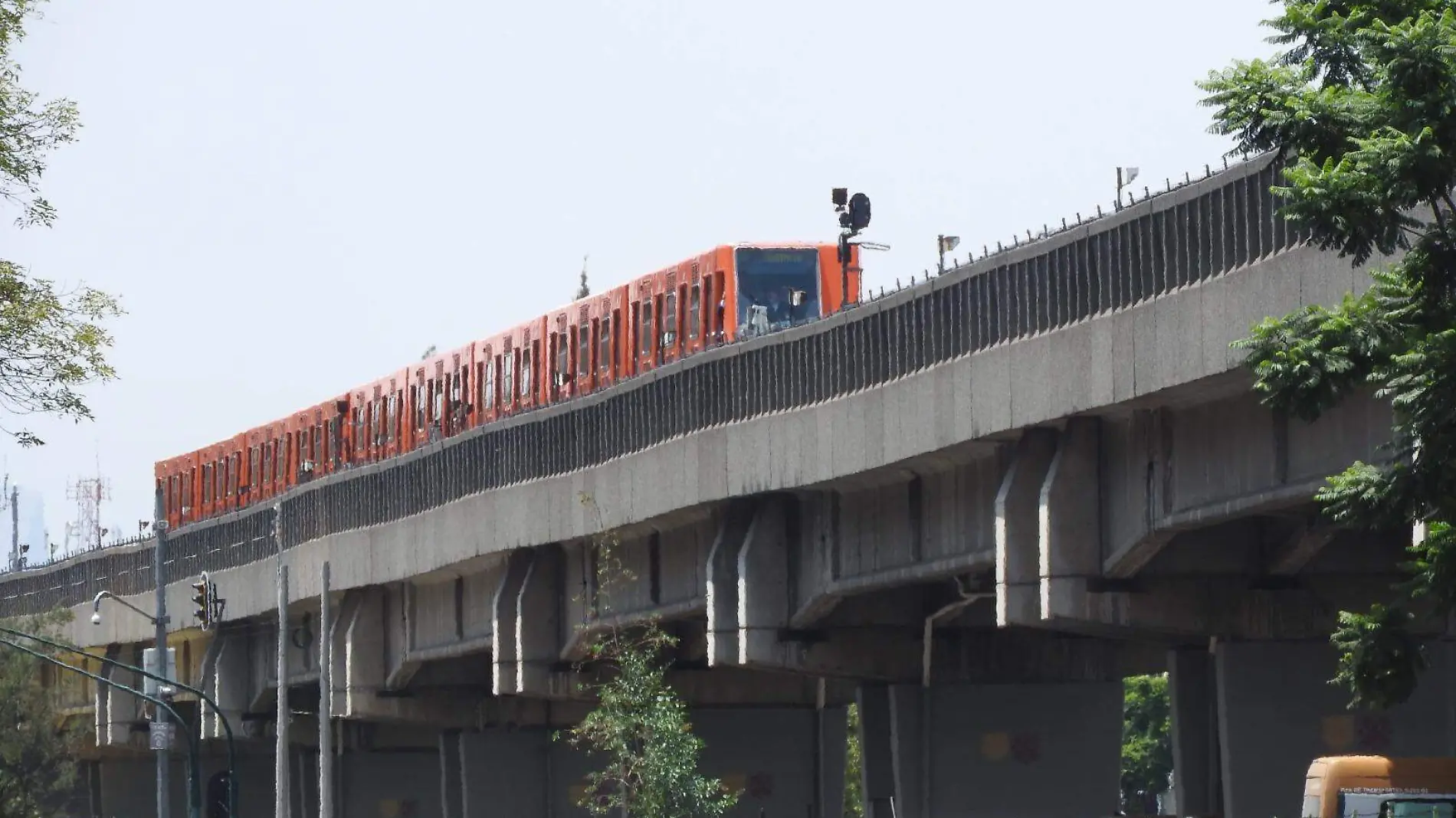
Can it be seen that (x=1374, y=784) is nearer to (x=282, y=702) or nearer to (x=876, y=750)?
(x=876, y=750)

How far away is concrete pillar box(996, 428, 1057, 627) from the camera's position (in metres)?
30.8

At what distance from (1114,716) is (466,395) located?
773 inches

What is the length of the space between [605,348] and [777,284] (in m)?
5.80

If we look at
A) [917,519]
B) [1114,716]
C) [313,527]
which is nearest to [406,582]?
[313,527]

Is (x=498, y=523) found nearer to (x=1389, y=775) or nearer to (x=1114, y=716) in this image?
(x=1114, y=716)

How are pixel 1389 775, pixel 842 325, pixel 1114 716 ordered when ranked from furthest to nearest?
pixel 1114 716
pixel 842 325
pixel 1389 775

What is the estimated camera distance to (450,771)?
64.6 meters

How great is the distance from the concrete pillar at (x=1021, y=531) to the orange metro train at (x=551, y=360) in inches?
230

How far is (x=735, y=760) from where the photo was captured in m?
55.6

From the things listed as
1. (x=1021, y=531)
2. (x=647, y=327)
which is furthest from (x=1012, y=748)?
(x=1021, y=531)

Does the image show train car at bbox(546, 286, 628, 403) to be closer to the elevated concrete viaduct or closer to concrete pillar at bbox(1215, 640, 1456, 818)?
the elevated concrete viaduct

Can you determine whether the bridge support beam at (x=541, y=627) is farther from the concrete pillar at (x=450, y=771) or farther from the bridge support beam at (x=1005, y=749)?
the concrete pillar at (x=450, y=771)

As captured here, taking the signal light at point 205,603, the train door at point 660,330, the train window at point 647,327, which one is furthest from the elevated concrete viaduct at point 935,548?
the train window at point 647,327

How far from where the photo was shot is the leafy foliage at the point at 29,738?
81.8 meters
